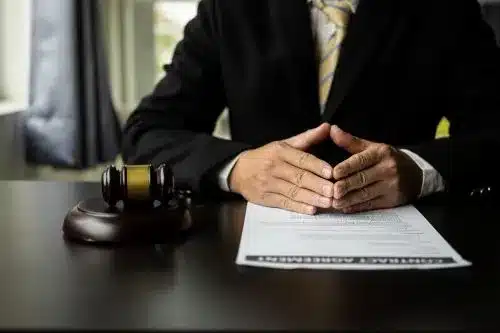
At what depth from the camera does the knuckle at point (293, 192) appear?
3.08 ft

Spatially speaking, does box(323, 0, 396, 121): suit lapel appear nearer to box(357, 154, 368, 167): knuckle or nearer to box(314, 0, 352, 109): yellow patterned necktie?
box(314, 0, 352, 109): yellow patterned necktie

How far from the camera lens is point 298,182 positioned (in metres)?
0.95

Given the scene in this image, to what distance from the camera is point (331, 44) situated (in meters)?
1.32


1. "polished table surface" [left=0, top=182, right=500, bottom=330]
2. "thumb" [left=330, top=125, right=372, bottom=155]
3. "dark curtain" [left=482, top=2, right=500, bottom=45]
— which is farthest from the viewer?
"dark curtain" [left=482, top=2, right=500, bottom=45]

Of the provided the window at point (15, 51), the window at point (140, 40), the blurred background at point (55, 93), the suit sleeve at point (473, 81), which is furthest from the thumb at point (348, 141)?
the window at point (140, 40)

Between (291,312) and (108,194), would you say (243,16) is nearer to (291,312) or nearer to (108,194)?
(108,194)

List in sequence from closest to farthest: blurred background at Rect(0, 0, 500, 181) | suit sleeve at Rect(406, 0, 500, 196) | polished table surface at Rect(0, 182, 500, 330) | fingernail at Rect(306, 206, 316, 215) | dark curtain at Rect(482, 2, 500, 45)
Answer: polished table surface at Rect(0, 182, 500, 330) < fingernail at Rect(306, 206, 316, 215) < suit sleeve at Rect(406, 0, 500, 196) < blurred background at Rect(0, 0, 500, 181) < dark curtain at Rect(482, 2, 500, 45)

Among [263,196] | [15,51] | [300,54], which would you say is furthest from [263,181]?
[15,51]

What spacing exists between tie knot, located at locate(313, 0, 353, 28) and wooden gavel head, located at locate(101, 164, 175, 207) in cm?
67

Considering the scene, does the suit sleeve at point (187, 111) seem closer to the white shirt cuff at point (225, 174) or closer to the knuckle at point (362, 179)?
the white shirt cuff at point (225, 174)

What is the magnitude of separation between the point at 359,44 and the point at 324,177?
445mm

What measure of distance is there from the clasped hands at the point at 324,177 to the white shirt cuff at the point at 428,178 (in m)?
0.01

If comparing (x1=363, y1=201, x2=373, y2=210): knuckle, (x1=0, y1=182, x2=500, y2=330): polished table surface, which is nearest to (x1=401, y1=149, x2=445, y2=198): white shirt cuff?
(x1=363, y1=201, x2=373, y2=210): knuckle

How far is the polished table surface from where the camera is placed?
0.52 metres
